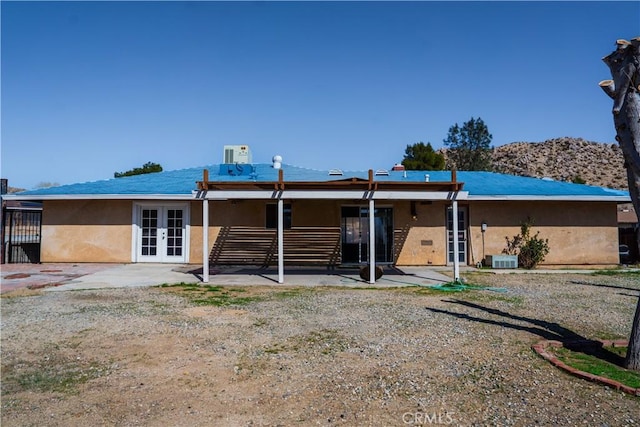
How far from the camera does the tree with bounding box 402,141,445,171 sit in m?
36.1

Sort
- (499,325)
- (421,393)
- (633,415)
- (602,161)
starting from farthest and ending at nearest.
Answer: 1. (602,161)
2. (499,325)
3. (421,393)
4. (633,415)

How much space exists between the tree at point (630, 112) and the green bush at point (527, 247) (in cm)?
1053

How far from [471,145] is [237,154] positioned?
28575mm

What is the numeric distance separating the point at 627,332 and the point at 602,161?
56870 millimetres

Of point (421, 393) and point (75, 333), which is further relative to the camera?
point (75, 333)

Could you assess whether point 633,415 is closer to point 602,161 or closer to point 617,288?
point 617,288

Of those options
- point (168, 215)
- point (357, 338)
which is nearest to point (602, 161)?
point (168, 215)

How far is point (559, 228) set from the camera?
15547 millimetres

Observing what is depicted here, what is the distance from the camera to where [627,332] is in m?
6.43

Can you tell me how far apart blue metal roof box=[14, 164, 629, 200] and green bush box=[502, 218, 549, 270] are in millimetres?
1394

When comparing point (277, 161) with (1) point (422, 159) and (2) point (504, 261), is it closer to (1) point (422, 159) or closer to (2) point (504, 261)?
(2) point (504, 261)

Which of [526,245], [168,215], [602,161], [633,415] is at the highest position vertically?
[602,161]

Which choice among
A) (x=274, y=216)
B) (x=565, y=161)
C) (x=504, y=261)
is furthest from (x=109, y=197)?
(x=565, y=161)

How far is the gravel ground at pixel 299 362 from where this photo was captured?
374 cm
